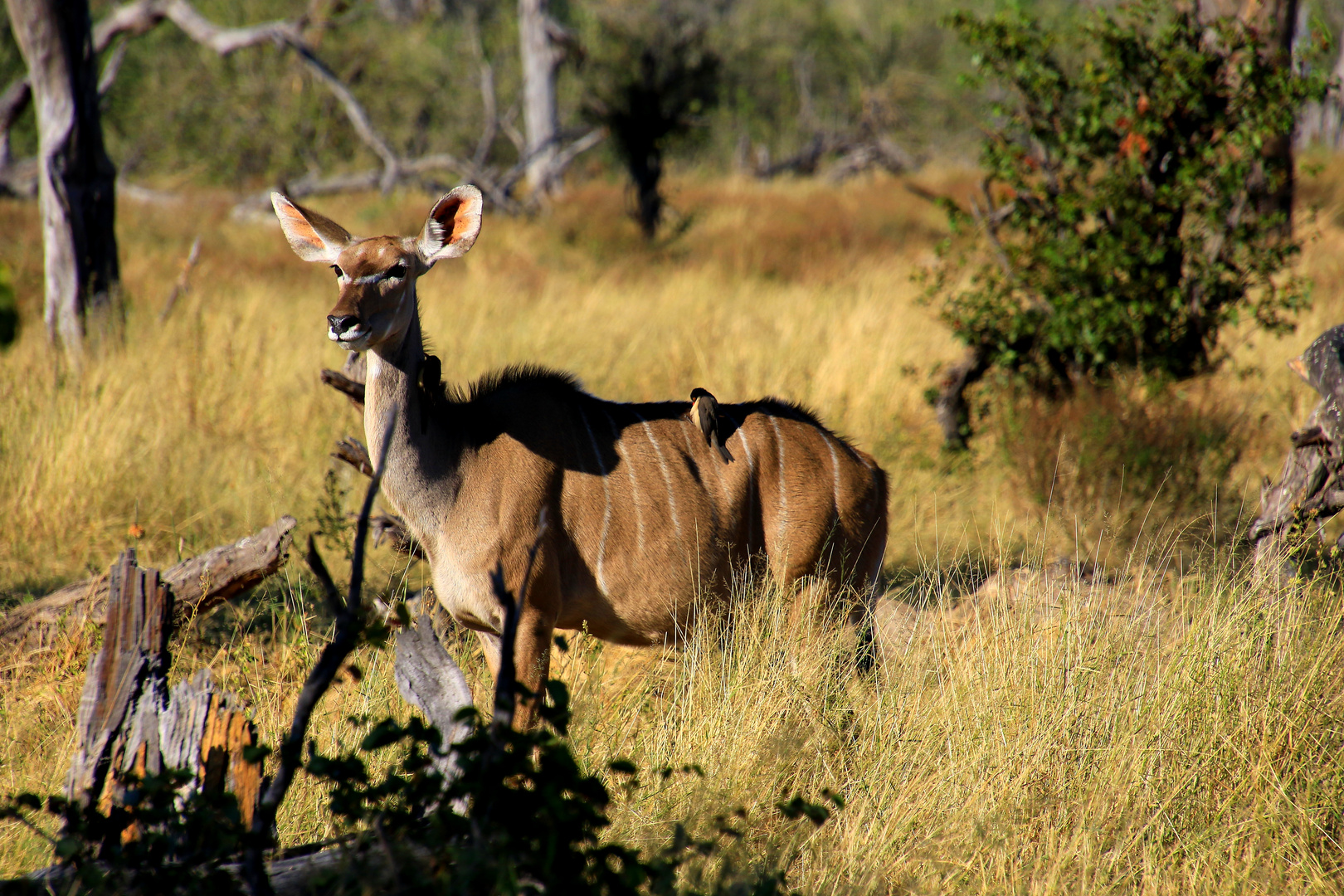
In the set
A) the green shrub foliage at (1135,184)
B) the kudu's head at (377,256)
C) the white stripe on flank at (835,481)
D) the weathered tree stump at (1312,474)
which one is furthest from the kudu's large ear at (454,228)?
the green shrub foliage at (1135,184)

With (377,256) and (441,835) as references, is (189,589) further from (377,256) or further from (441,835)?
(441,835)

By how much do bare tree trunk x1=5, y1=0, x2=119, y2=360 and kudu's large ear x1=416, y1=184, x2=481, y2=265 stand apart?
4.51 metres

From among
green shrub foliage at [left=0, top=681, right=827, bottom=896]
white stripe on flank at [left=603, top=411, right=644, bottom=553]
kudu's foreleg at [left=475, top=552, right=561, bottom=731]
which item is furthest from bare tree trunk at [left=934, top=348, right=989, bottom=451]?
green shrub foliage at [left=0, top=681, right=827, bottom=896]

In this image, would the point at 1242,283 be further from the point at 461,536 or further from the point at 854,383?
the point at 461,536

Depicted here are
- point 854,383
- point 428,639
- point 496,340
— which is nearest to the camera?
point 428,639

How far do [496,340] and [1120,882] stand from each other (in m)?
6.53

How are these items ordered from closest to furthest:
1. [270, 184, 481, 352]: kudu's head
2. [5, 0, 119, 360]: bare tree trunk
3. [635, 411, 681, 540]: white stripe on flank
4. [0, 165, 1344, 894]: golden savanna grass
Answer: [0, 165, 1344, 894]: golden savanna grass, [270, 184, 481, 352]: kudu's head, [635, 411, 681, 540]: white stripe on flank, [5, 0, 119, 360]: bare tree trunk

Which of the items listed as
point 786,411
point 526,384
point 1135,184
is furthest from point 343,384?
point 1135,184

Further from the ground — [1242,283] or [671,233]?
[1242,283]

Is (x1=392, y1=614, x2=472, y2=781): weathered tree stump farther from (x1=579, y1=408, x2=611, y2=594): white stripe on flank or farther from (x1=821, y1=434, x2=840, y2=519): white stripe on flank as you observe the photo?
(x1=821, y1=434, x2=840, y2=519): white stripe on flank

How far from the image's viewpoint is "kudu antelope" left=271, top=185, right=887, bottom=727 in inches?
136

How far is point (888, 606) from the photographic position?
186 inches

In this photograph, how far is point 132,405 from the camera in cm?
637

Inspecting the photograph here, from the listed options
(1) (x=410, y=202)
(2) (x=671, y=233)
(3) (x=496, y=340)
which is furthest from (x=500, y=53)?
(3) (x=496, y=340)
